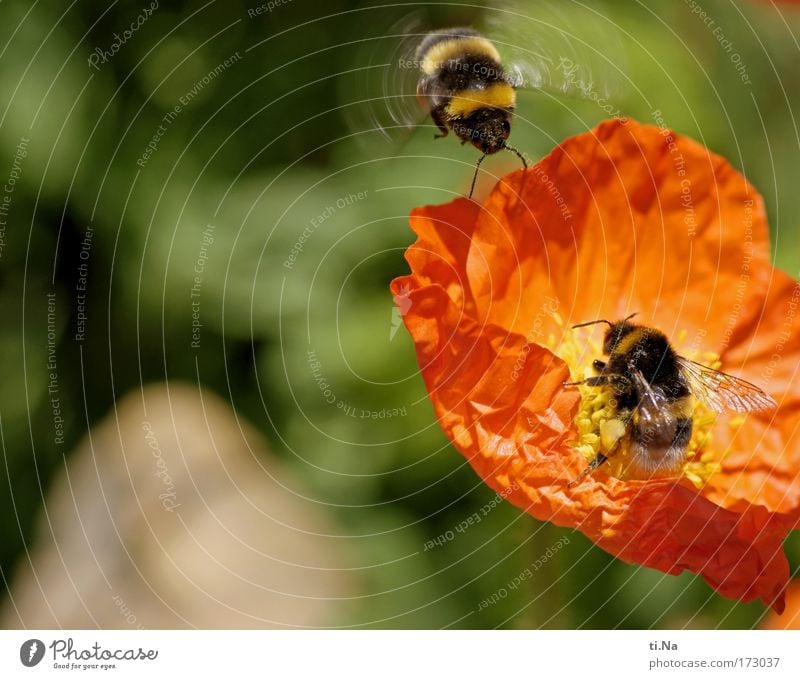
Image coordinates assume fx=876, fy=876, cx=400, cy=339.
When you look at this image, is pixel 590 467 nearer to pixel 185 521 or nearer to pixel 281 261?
pixel 281 261

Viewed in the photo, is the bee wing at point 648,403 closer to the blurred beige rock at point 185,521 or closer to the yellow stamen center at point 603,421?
the yellow stamen center at point 603,421

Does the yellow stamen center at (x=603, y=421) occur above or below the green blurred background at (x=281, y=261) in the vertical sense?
below

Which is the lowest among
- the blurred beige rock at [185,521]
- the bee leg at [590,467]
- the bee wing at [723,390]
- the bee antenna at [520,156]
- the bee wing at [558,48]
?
the bee leg at [590,467]

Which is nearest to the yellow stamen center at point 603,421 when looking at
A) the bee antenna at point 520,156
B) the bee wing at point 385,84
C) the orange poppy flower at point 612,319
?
the orange poppy flower at point 612,319

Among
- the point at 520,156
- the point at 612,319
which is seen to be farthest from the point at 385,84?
the point at 612,319

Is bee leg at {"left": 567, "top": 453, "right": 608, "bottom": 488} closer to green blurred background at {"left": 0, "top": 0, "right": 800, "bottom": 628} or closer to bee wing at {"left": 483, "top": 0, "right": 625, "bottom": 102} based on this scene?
green blurred background at {"left": 0, "top": 0, "right": 800, "bottom": 628}

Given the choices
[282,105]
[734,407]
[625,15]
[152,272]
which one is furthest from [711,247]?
[152,272]

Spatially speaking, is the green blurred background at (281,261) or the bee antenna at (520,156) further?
the green blurred background at (281,261)

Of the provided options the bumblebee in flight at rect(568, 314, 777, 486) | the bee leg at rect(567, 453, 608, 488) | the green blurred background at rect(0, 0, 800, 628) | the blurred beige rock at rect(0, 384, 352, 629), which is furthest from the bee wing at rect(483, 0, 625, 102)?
the blurred beige rock at rect(0, 384, 352, 629)
